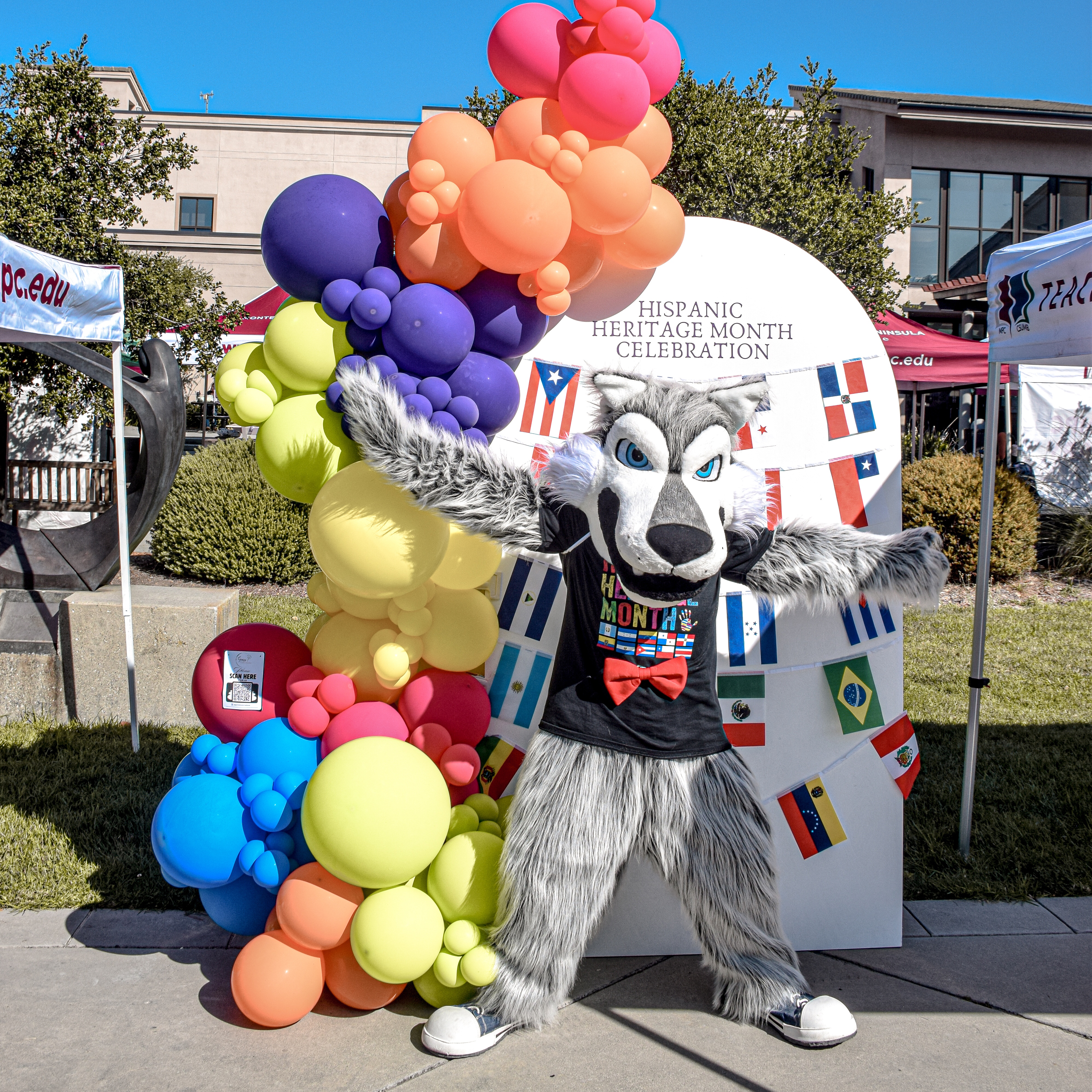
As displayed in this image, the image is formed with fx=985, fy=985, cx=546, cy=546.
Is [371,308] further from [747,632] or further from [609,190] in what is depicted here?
[747,632]

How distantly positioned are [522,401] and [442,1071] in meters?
2.11

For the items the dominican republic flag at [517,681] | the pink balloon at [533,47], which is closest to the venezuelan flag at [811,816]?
the dominican republic flag at [517,681]

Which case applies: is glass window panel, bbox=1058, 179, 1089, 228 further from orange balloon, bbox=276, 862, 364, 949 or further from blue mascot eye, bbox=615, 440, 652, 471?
orange balloon, bbox=276, 862, 364, 949

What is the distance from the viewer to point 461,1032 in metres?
2.85

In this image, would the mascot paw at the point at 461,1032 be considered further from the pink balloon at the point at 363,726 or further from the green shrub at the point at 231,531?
the green shrub at the point at 231,531

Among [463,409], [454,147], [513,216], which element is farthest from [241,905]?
[454,147]

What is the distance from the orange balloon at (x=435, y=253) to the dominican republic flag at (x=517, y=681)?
1293 millimetres

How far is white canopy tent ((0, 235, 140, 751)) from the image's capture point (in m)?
4.80

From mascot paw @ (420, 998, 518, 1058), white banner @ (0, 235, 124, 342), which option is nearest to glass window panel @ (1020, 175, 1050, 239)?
white banner @ (0, 235, 124, 342)

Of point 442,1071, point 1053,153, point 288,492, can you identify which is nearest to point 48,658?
point 288,492

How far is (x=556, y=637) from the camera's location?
3492 millimetres

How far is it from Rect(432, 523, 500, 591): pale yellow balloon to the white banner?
296cm

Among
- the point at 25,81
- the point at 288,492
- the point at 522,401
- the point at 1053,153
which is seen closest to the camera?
the point at 288,492

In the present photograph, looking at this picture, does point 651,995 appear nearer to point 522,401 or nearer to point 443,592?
point 443,592
